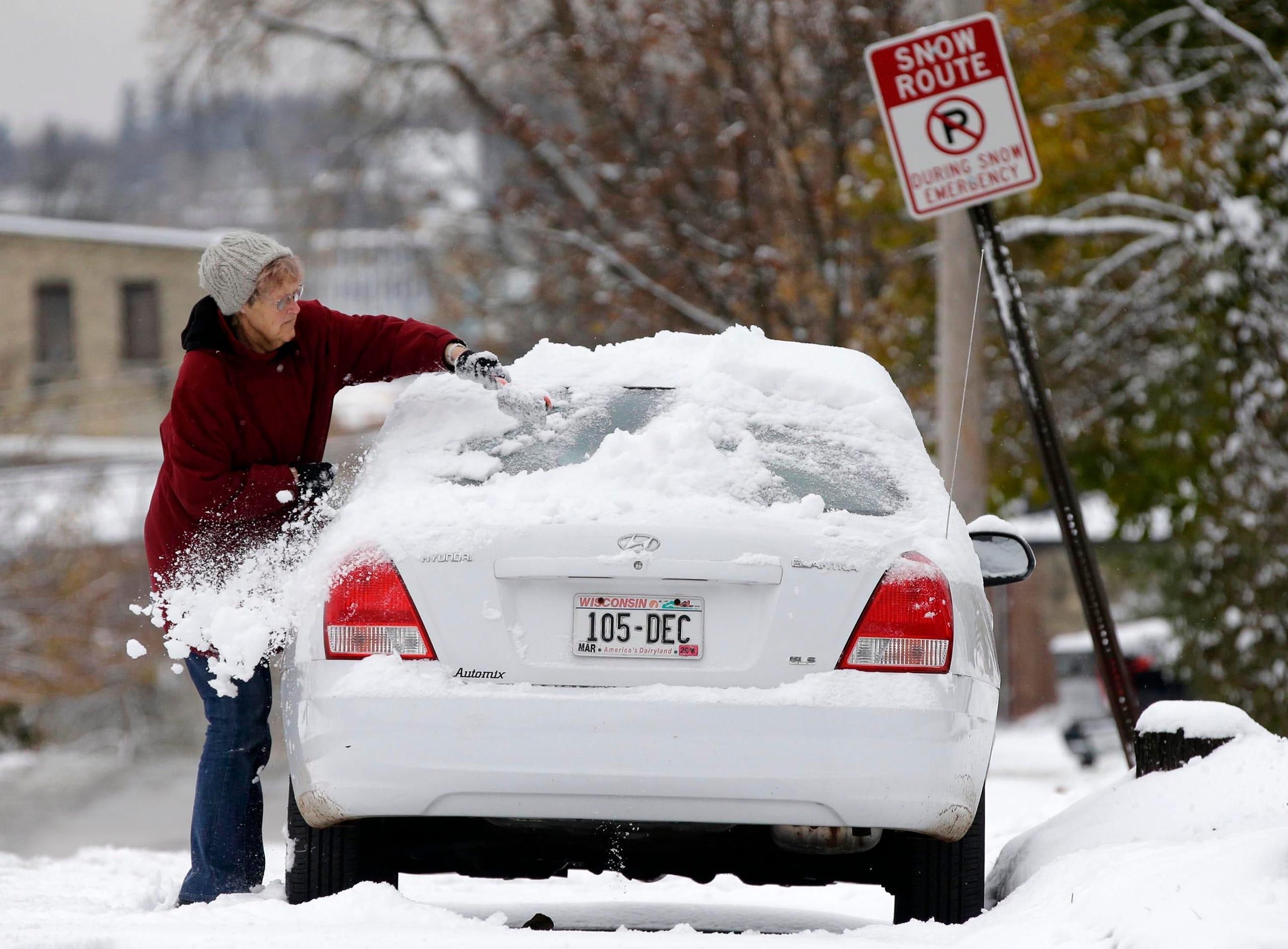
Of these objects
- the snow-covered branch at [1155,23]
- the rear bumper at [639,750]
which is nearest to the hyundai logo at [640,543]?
the rear bumper at [639,750]

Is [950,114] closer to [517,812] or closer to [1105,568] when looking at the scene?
[517,812]

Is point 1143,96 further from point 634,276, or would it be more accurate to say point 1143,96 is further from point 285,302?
point 285,302

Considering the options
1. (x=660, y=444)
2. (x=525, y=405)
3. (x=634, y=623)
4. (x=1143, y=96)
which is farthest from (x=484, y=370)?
(x=1143, y=96)

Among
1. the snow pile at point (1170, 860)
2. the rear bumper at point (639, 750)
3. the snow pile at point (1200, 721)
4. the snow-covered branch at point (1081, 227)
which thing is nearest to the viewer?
the snow pile at point (1170, 860)

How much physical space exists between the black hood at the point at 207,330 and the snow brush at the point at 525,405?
77 centimetres

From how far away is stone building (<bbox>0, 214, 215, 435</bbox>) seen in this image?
45.5 m

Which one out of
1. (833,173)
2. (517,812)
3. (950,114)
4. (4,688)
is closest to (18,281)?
(4,688)

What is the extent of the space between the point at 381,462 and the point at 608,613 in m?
0.97

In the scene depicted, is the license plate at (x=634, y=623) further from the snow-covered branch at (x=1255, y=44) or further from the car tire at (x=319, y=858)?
the snow-covered branch at (x=1255, y=44)

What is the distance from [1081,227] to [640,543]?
13.1 m

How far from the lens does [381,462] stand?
4.89m

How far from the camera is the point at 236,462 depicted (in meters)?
5.16

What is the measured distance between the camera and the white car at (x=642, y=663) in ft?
13.7

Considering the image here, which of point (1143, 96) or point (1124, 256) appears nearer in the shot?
point (1143, 96)
